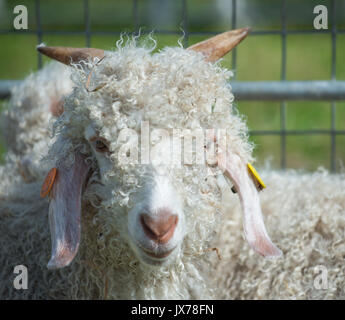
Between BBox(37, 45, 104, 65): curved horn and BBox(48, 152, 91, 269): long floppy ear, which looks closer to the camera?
BBox(48, 152, 91, 269): long floppy ear

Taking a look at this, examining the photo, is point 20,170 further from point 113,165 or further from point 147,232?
point 147,232

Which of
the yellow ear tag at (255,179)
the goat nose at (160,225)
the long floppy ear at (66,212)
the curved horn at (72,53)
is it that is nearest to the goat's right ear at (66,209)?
the long floppy ear at (66,212)

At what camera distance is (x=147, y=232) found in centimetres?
194

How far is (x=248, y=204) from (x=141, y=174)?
1.55 ft

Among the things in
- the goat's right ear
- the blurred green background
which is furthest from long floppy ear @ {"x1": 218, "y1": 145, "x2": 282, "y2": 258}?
the blurred green background

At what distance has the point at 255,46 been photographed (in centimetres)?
1245

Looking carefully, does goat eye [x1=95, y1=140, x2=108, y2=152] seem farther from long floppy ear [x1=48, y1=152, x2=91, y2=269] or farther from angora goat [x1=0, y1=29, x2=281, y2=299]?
long floppy ear [x1=48, y1=152, x2=91, y2=269]

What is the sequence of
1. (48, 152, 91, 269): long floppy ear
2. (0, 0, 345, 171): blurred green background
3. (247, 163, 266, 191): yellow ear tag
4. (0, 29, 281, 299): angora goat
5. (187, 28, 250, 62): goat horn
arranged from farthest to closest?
(0, 0, 345, 171): blurred green background < (187, 28, 250, 62): goat horn < (247, 163, 266, 191): yellow ear tag < (48, 152, 91, 269): long floppy ear < (0, 29, 281, 299): angora goat

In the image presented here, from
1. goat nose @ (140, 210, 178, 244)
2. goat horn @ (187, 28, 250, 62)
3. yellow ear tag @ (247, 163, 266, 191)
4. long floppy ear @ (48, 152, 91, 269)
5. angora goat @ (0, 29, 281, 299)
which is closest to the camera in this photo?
goat nose @ (140, 210, 178, 244)

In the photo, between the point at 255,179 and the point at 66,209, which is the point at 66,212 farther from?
the point at 255,179

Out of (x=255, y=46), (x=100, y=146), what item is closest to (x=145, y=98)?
(x=100, y=146)

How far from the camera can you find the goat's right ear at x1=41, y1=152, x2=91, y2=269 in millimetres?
2129

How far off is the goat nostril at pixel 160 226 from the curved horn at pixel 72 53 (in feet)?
2.55

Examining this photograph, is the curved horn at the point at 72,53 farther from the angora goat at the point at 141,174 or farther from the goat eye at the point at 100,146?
the goat eye at the point at 100,146
